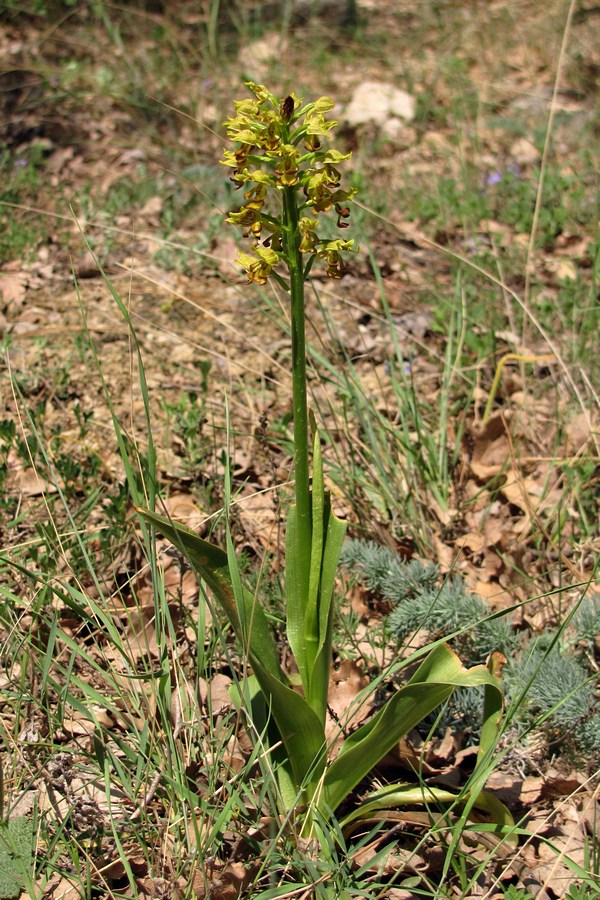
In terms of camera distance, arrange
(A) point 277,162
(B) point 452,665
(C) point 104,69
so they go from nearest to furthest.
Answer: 1. (A) point 277,162
2. (B) point 452,665
3. (C) point 104,69

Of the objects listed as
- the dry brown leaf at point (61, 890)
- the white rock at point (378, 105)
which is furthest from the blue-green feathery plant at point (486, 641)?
Result: the white rock at point (378, 105)

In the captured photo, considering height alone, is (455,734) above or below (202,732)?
below

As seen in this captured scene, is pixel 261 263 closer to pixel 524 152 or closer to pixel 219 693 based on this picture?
pixel 219 693

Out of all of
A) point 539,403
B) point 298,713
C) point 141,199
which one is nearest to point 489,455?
point 539,403

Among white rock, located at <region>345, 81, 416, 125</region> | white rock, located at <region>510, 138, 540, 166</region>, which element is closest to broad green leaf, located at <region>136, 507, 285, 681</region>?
white rock, located at <region>510, 138, 540, 166</region>

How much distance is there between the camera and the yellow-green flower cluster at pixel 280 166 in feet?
4.99

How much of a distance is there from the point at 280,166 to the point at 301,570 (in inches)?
33.0

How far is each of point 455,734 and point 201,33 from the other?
5085 millimetres

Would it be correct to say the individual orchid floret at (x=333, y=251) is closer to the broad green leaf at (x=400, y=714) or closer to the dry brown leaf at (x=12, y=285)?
the broad green leaf at (x=400, y=714)

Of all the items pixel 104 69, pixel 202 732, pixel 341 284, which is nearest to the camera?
pixel 202 732

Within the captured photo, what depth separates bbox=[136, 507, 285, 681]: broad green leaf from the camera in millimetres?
1681

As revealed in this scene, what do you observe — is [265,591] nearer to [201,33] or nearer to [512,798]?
[512,798]

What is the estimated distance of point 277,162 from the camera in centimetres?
155

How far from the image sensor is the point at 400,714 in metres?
1.71
